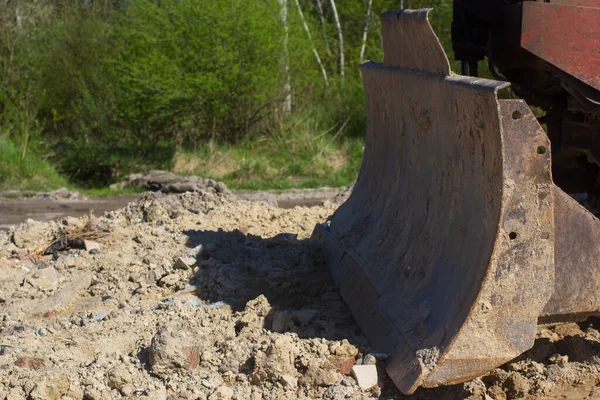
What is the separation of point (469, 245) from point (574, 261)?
1.56ft

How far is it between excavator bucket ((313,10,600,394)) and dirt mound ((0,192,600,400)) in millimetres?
326

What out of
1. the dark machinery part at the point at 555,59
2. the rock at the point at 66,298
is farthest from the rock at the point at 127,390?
the dark machinery part at the point at 555,59

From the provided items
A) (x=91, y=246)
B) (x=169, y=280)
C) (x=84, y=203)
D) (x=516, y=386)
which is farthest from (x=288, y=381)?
(x=84, y=203)

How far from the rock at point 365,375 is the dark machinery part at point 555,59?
6.01 ft

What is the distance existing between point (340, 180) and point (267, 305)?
804 centimetres

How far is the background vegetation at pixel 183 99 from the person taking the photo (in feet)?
44.6

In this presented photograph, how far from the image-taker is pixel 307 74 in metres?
15.8

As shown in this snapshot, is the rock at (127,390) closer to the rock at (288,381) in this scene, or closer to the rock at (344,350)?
the rock at (288,381)

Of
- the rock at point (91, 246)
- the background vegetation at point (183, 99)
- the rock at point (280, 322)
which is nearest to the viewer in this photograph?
the rock at point (280, 322)

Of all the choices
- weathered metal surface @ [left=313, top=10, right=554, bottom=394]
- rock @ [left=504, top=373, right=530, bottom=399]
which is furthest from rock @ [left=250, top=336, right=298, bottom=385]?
rock @ [left=504, top=373, right=530, bottom=399]

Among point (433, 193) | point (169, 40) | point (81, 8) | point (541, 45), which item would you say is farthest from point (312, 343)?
point (81, 8)

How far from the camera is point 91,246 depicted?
21.8 ft

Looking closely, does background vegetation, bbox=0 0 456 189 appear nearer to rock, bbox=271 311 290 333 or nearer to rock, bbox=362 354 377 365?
rock, bbox=271 311 290 333

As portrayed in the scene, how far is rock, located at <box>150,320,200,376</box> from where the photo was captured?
4008mm
